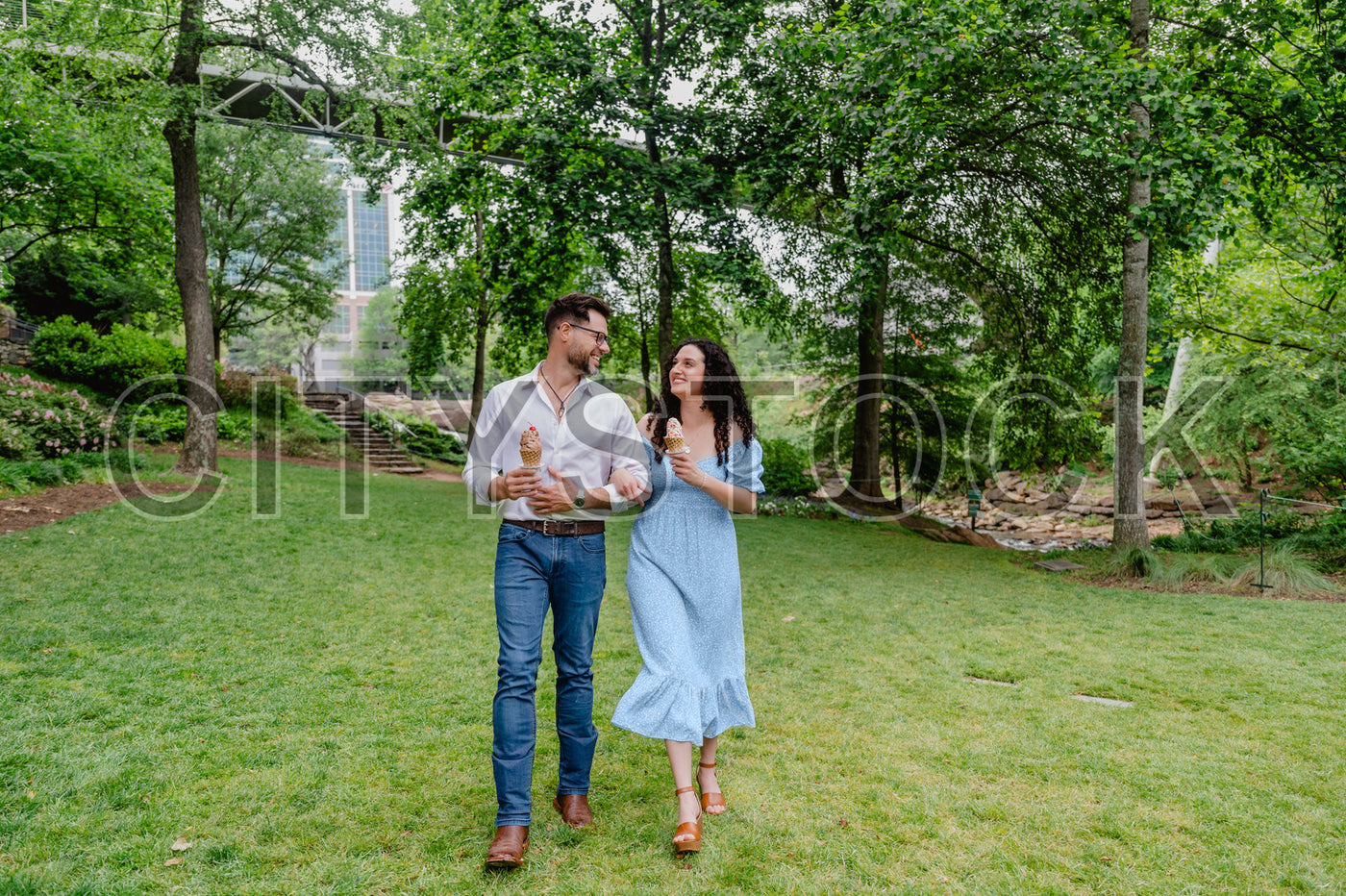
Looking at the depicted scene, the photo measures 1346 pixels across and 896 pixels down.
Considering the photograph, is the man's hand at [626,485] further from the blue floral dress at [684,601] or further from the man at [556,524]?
the blue floral dress at [684,601]

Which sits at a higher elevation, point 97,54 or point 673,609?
point 97,54

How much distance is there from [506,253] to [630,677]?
10407 millimetres

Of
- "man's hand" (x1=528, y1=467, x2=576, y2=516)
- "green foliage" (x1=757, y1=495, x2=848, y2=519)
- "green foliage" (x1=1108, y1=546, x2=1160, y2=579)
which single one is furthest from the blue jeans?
"green foliage" (x1=757, y1=495, x2=848, y2=519)

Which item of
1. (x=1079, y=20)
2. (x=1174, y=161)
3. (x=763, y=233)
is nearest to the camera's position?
(x=1174, y=161)

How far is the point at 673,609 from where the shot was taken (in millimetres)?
3518

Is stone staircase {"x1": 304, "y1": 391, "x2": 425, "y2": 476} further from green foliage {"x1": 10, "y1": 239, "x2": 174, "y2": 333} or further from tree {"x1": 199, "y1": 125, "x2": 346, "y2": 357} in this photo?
green foliage {"x1": 10, "y1": 239, "x2": 174, "y2": 333}

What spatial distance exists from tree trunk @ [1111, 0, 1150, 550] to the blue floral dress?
9664mm

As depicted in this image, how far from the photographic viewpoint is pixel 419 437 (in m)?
26.9

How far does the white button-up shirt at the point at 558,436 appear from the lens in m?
3.46

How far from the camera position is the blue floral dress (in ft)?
11.3

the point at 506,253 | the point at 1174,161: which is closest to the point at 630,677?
the point at 1174,161

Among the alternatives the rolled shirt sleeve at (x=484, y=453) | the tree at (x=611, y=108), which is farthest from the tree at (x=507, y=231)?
the rolled shirt sleeve at (x=484, y=453)

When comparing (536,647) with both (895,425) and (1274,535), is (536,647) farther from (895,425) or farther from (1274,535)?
(895,425)

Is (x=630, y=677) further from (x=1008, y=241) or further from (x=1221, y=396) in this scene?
(x=1221, y=396)
